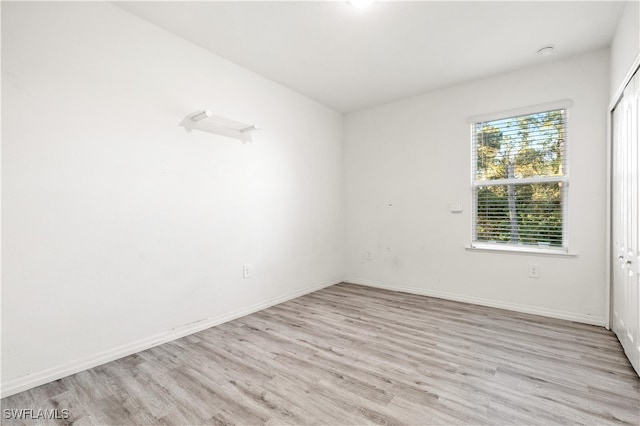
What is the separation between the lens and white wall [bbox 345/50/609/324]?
298 cm

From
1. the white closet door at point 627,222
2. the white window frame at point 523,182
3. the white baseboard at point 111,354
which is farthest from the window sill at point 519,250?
the white baseboard at point 111,354

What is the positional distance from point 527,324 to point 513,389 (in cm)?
134

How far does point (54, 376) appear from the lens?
202 centimetres

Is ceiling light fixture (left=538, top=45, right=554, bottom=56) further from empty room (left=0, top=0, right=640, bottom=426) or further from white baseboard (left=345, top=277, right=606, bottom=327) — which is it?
white baseboard (left=345, top=277, right=606, bottom=327)

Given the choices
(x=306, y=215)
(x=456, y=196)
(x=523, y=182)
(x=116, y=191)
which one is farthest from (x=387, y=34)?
(x=116, y=191)

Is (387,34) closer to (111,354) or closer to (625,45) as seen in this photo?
(625,45)

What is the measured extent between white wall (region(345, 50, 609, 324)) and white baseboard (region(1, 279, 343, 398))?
6.67 ft

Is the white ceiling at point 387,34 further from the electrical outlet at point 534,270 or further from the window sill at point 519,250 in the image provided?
the electrical outlet at point 534,270

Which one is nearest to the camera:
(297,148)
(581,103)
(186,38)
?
(186,38)

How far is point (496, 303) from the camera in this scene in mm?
3471

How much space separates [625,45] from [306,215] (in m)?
3.37

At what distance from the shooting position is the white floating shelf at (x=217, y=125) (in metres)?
2.77

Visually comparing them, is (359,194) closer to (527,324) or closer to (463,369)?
(527,324)

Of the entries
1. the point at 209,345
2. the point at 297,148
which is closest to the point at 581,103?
the point at 297,148
